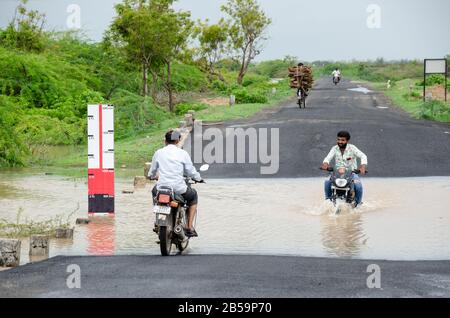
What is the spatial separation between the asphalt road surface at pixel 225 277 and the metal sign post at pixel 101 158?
507 centimetres

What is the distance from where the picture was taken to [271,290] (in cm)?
951

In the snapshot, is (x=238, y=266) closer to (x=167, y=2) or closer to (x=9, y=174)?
(x=9, y=174)

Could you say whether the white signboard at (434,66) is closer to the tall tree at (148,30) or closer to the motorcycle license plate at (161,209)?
the tall tree at (148,30)

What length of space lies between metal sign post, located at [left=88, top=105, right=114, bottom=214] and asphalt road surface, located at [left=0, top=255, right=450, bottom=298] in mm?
5065

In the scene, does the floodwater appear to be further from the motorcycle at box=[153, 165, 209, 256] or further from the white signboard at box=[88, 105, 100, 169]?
the white signboard at box=[88, 105, 100, 169]

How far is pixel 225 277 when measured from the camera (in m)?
10.2

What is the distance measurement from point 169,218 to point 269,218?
479 cm

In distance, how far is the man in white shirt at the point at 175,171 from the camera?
12.8 metres

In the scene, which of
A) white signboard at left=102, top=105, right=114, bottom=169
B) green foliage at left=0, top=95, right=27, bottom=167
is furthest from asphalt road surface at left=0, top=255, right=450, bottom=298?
green foliage at left=0, top=95, right=27, bottom=167

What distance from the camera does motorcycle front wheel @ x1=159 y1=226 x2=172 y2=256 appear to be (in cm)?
1234

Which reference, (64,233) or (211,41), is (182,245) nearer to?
(64,233)

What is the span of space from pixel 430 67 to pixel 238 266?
3883 centimetres

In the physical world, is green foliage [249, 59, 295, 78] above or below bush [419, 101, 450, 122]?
above

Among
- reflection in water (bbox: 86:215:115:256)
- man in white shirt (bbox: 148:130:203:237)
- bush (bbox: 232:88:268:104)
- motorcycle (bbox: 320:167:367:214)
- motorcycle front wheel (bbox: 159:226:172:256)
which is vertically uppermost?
bush (bbox: 232:88:268:104)
